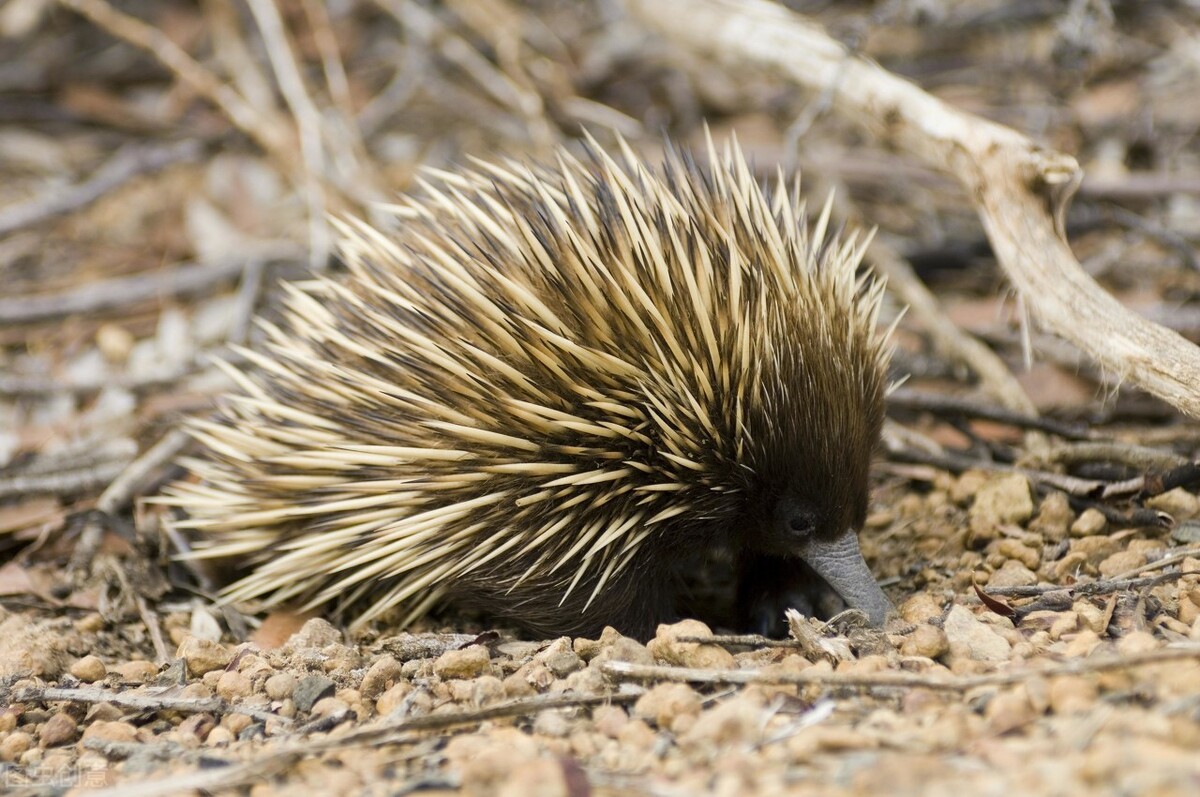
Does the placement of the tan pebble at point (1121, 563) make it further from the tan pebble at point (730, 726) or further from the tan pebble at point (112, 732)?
the tan pebble at point (112, 732)

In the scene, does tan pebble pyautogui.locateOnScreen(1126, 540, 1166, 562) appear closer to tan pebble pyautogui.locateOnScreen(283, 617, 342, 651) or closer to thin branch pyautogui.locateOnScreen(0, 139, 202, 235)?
tan pebble pyautogui.locateOnScreen(283, 617, 342, 651)

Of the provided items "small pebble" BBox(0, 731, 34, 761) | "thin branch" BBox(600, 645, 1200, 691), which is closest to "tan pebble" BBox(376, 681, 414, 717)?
"thin branch" BBox(600, 645, 1200, 691)

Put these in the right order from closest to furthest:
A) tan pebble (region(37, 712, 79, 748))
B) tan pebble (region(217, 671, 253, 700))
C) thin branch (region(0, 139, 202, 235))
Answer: tan pebble (region(37, 712, 79, 748)), tan pebble (region(217, 671, 253, 700)), thin branch (region(0, 139, 202, 235))

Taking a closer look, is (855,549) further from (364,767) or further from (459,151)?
(459,151)

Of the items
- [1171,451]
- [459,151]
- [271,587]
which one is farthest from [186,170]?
[1171,451]

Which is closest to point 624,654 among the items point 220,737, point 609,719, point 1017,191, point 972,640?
point 609,719

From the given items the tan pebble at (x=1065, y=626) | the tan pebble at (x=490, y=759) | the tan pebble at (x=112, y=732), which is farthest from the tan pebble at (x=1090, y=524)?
the tan pebble at (x=112, y=732)
